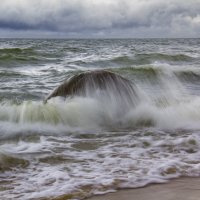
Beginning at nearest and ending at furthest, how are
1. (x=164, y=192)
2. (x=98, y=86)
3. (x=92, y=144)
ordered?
(x=164, y=192), (x=92, y=144), (x=98, y=86)

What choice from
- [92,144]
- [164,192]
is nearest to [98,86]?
[92,144]

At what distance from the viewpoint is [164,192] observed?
2.99 meters

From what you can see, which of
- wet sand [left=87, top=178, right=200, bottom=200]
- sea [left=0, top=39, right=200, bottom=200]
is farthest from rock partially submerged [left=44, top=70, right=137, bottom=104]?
wet sand [left=87, top=178, right=200, bottom=200]

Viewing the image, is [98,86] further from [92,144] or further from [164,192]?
[164,192]

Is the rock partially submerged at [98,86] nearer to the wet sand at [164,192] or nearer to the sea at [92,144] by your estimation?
the sea at [92,144]

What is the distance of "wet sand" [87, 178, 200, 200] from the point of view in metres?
2.88

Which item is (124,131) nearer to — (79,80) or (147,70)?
(79,80)

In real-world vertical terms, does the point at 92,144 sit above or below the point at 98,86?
below

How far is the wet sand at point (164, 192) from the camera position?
2883 mm

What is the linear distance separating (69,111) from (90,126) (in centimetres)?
55

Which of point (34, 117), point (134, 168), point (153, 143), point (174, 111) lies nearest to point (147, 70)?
point (174, 111)

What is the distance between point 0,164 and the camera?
3.64 meters

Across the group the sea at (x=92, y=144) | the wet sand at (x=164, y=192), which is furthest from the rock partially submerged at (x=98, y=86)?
the wet sand at (x=164, y=192)

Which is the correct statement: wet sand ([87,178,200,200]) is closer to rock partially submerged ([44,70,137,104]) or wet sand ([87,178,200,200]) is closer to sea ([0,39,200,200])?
sea ([0,39,200,200])
